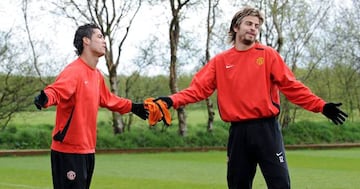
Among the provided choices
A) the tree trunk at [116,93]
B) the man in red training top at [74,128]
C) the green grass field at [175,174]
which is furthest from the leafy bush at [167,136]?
the man in red training top at [74,128]

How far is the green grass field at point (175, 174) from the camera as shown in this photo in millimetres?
14062

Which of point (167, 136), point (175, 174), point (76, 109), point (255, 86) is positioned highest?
point (255, 86)

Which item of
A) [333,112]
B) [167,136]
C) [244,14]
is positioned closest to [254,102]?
[333,112]

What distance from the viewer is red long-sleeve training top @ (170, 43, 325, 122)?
6770 mm

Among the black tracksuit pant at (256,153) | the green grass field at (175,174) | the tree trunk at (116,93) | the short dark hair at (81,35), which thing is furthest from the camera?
the tree trunk at (116,93)

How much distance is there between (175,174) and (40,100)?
424 inches

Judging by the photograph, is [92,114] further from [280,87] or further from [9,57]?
[9,57]

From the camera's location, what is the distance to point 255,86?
6.79 meters

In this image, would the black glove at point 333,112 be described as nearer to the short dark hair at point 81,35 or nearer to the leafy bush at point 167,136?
the short dark hair at point 81,35

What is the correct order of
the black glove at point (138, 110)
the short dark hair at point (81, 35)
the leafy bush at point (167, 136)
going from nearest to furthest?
the short dark hair at point (81, 35) < the black glove at point (138, 110) < the leafy bush at point (167, 136)

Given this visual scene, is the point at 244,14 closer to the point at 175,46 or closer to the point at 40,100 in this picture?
the point at 40,100

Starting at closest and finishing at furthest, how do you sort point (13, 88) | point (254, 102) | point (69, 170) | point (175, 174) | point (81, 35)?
point (254, 102) → point (69, 170) → point (81, 35) → point (175, 174) → point (13, 88)

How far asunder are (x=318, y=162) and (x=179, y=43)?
1256 cm

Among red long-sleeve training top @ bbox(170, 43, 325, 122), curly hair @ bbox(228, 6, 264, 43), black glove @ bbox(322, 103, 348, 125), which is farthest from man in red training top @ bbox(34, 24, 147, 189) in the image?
black glove @ bbox(322, 103, 348, 125)
